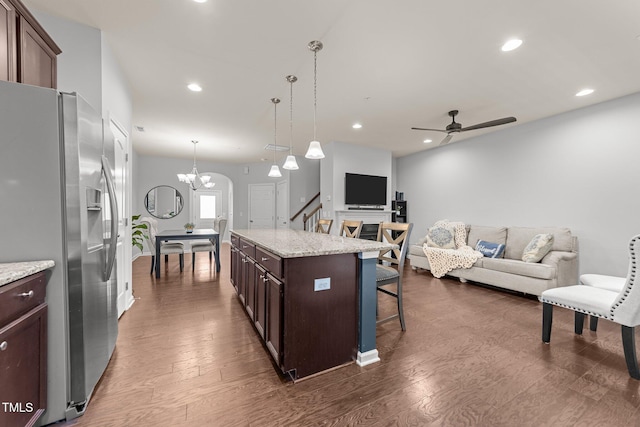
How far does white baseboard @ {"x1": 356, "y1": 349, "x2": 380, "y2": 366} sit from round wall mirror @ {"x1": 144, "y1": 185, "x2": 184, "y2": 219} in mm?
7056

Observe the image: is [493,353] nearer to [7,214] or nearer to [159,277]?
[7,214]

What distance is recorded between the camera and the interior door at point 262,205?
25.3 ft

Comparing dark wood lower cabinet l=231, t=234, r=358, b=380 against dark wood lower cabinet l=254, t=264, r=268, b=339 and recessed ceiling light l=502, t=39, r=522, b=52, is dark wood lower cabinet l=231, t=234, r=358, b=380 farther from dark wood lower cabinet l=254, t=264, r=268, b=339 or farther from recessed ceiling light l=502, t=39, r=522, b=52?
recessed ceiling light l=502, t=39, r=522, b=52

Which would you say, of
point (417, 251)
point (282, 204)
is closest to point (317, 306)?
point (417, 251)

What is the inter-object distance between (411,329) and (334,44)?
2.78 metres

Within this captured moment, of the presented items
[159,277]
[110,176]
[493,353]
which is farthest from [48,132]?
[159,277]

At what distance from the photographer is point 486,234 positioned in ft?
15.4

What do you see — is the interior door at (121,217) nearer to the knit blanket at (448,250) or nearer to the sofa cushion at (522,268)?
the knit blanket at (448,250)

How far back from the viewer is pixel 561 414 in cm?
144

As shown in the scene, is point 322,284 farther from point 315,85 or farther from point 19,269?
point 315,85

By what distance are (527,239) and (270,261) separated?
170 inches

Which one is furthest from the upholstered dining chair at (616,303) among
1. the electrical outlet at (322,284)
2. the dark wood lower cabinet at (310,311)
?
the electrical outlet at (322,284)

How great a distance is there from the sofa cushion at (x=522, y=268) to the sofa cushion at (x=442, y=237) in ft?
2.88

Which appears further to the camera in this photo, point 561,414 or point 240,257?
point 240,257
